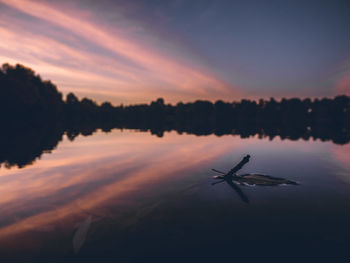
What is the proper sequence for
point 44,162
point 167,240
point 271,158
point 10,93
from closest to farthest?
point 167,240 → point 44,162 → point 271,158 → point 10,93

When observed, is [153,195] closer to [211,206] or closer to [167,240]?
[211,206]

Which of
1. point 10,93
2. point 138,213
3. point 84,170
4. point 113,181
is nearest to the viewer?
point 138,213

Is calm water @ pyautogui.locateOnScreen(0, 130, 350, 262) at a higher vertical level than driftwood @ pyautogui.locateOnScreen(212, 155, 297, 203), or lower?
lower

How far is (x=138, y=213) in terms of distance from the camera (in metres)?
10.9

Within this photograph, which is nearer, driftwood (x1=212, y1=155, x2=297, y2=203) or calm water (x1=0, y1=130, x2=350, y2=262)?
calm water (x1=0, y1=130, x2=350, y2=262)

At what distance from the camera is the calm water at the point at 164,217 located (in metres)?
7.86

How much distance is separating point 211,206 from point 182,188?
359 cm

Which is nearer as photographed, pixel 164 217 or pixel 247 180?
pixel 164 217

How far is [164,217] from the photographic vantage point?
1052cm

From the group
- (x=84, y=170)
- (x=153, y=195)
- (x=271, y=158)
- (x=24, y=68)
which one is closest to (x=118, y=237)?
(x=153, y=195)

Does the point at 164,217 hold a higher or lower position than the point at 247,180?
lower

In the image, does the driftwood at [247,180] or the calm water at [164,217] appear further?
the driftwood at [247,180]

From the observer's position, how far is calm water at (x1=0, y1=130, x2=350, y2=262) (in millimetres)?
7860

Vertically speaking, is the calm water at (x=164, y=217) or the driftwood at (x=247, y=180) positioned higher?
the driftwood at (x=247, y=180)
